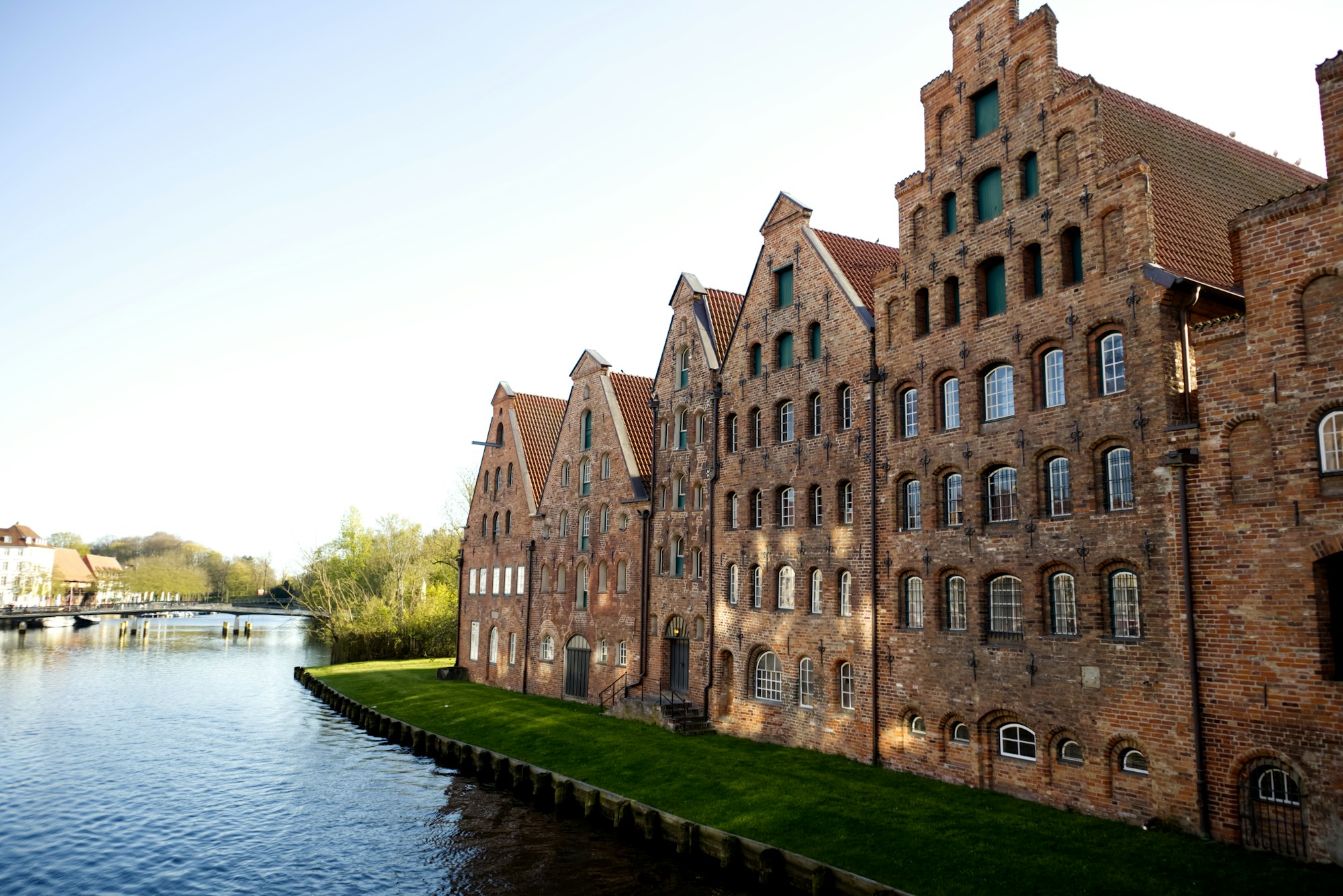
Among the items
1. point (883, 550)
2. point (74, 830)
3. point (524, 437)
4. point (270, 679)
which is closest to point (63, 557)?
point (270, 679)

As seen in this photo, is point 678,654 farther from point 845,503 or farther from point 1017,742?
point 1017,742

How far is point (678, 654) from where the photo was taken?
31.7 m

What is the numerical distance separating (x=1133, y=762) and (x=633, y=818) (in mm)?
10485

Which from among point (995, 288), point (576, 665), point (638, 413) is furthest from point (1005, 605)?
point (576, 665)

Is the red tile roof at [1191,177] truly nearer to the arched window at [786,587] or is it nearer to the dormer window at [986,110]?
the dormer window at [986,110]

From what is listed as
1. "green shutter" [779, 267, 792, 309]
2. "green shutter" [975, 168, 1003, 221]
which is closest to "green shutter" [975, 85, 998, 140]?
"green shutter" [975, 168, 1003, 221]

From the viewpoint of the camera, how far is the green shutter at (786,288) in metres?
27.9

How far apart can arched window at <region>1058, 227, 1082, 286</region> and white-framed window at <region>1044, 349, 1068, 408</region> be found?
148 cm

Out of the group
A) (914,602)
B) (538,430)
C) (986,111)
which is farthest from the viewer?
(538,430)

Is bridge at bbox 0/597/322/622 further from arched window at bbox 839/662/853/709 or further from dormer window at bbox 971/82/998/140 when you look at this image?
dormer window at bbox 971/82/998/140

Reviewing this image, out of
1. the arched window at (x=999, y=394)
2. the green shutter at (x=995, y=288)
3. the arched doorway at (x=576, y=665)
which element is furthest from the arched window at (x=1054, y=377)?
the arched doorway at (x=576, y=665)

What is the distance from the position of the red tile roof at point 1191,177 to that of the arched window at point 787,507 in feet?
38.6

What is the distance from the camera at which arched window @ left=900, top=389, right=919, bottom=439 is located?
22.9 m

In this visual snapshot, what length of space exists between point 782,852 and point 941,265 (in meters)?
13.7
